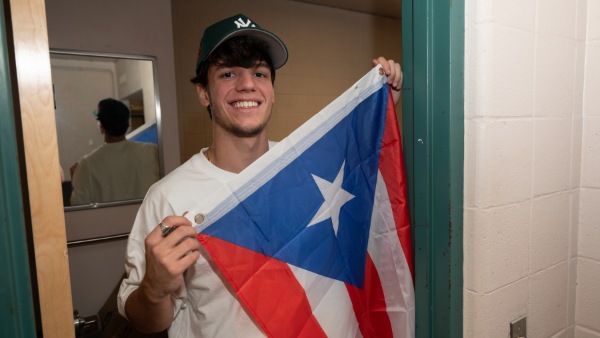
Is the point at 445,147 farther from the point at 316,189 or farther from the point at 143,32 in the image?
the point at 143,32

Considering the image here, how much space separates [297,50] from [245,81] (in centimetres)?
279

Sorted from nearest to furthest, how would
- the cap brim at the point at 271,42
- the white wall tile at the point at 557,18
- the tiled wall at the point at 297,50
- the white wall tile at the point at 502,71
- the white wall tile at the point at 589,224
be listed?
the white wall tile at the point at 502,71, the white wall tile at the point at 557,18, the white wall tile at the point at 589,224, the cap brim at the point at 271,42, the tiled wall at the point at 297,50

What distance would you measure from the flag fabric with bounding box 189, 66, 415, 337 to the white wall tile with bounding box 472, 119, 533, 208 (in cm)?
21

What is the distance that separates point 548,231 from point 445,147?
1.45ft

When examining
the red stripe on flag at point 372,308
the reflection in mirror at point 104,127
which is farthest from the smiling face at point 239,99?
the reflection in mirror at point 104,127

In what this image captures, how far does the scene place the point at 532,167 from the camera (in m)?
1.08

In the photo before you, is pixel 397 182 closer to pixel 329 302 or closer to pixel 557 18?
pixel 329 302

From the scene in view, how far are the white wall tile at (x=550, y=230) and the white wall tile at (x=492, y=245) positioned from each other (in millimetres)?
65

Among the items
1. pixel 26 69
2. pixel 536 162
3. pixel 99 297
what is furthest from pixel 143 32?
pixel 536 162

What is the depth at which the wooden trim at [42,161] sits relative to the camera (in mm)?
630

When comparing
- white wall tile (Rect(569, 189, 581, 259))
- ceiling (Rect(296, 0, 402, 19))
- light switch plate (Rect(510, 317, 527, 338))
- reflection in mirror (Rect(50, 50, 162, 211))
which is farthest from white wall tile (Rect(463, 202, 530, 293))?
ceiling (Rect(296, 0, 402, 19))

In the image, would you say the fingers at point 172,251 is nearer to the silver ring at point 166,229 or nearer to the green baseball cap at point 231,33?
the silver ring at point 166,229

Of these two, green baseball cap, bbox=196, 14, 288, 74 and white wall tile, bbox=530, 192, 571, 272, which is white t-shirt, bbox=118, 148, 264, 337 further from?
white wall tile, bbox=530, 192, 571, 272

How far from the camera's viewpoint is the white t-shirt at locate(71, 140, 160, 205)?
8.59 ft
